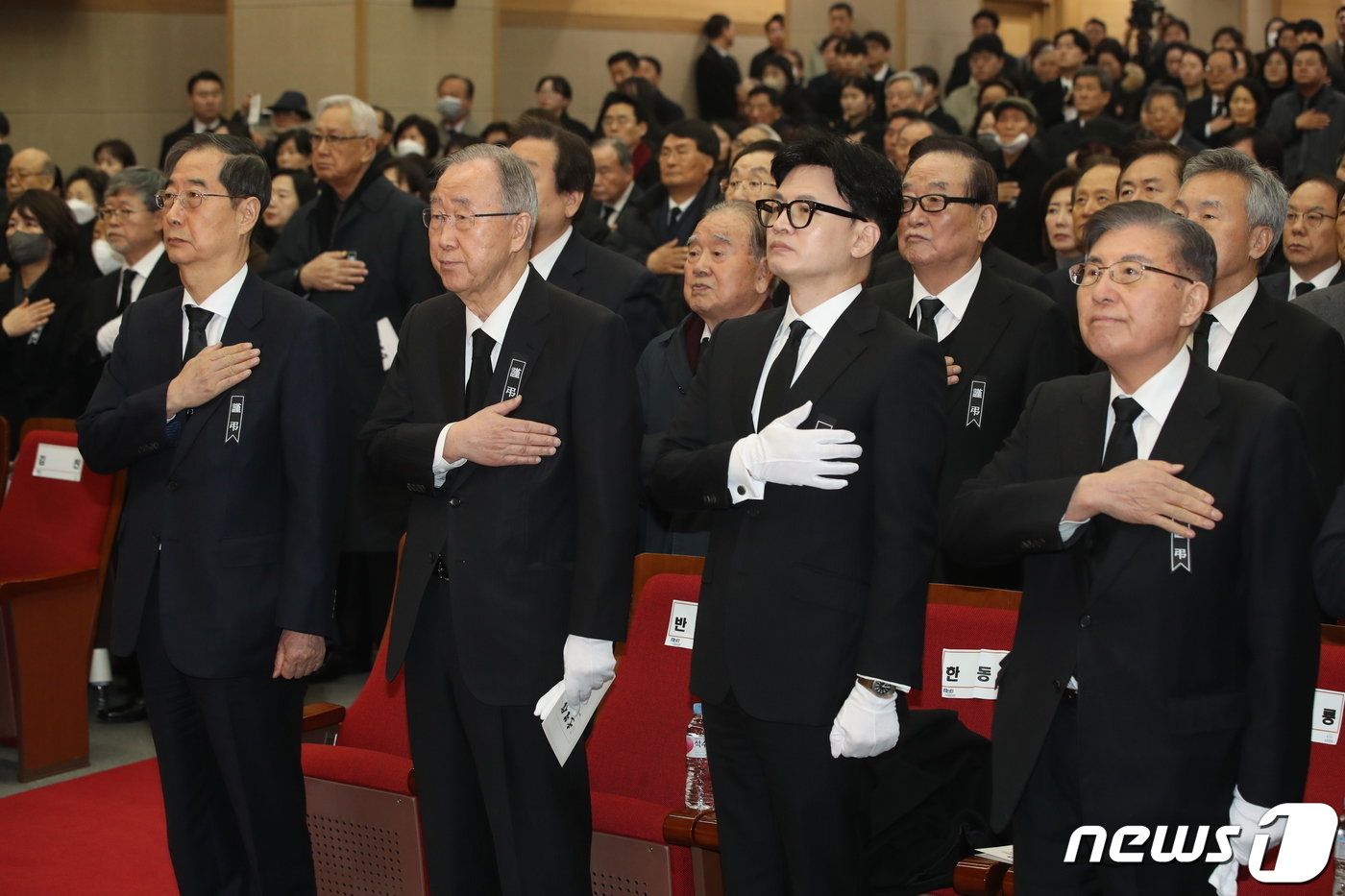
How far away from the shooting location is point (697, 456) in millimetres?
2377

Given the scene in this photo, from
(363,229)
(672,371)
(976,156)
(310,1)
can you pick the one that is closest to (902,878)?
(672,371)

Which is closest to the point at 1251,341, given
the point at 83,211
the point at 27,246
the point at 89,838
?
the point at 89,838

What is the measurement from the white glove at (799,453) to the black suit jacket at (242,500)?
1009mm

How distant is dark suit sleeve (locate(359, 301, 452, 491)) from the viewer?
8.36 feet

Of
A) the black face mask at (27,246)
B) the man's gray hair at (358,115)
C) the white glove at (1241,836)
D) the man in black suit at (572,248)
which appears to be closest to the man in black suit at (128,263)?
the black face mask at (27,246)

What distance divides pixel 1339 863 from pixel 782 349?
48.9 inches

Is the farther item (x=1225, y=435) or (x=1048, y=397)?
(x=1048, y=397)

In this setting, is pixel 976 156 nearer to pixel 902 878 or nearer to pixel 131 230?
pixel 902 878

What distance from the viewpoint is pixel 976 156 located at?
3.52m

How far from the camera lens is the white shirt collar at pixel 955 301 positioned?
3.40 m

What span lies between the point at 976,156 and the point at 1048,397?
135 centimetres

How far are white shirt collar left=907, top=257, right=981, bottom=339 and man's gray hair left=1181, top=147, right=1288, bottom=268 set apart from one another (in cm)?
52

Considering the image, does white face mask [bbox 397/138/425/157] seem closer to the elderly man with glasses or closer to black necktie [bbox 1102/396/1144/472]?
the elderly man with glasses

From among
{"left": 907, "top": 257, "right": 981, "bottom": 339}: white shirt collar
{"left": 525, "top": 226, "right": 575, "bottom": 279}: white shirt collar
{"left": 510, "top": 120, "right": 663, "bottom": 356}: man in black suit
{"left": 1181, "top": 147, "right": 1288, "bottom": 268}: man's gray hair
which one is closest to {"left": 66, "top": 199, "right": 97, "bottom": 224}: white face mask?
{"left": 510, "top": 120, "right": 663, "bottom": 356}: man in black suit
